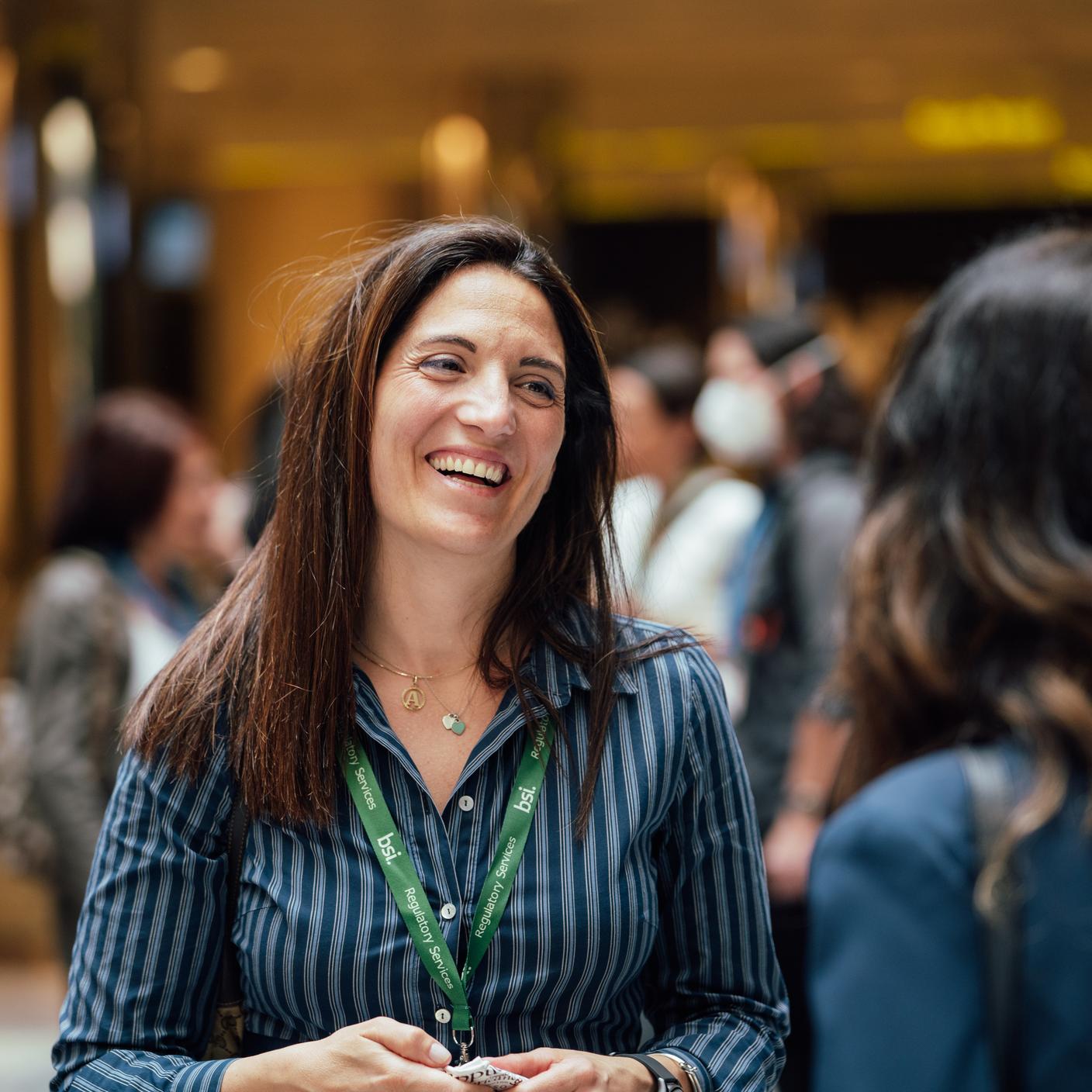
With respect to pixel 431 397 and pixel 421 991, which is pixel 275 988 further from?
pixel 431 397

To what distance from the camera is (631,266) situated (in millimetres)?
17391

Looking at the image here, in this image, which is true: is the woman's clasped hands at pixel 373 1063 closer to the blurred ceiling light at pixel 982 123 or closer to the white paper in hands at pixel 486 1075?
the white paper in hands at pixel 486 1075

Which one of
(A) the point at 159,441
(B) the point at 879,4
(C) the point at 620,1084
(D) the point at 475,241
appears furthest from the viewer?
(B) the point at 879,4

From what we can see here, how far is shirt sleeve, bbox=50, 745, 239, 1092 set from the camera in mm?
1729

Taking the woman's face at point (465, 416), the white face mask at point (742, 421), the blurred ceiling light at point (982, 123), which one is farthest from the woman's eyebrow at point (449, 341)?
the blurred ceiling light at point (982, 123)

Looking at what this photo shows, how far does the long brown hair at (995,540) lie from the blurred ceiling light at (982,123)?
10.4 metres

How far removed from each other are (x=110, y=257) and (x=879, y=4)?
4.47 m

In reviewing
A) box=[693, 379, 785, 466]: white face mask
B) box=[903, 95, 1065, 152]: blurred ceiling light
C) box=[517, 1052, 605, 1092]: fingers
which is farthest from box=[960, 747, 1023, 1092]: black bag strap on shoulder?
box=[903, 95, 1065, 152]: blurred ceiling light

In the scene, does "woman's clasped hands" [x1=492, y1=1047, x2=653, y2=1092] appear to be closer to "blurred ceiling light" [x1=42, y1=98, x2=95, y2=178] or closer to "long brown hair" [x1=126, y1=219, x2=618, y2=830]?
"long brown hair" [x1=126, y1=219, x2=618, y2=830]

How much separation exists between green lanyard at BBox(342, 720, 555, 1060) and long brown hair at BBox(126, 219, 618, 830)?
0.14 feet

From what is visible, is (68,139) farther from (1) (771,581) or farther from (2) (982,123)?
(2) (982,123)

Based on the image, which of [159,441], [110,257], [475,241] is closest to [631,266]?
[110,257]

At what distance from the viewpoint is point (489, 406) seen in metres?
1.75

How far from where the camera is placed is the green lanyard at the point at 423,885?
5.48 feet
